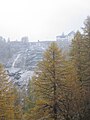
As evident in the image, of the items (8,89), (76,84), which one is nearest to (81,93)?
(76,84)

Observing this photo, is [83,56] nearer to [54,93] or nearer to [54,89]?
[54,89]

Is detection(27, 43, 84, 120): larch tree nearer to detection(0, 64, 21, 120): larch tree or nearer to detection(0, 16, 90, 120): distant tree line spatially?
detection(0, 16, 90, 120): distant tree line

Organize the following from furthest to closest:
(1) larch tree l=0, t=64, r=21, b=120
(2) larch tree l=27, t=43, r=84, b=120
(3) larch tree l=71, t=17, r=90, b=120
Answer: (3) larch tree l=71, t=17, r=90, b=120 < (1) larch tree l=0, t=64, r=21, b=120 < (2) larch tree l=27, t=43, r=84, b=120

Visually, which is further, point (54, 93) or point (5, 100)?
point (5, 100)

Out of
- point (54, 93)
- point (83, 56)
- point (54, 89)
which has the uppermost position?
point (83, 56)

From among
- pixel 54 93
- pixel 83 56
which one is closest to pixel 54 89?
pixel 54 93

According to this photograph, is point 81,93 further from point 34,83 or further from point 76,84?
point 34,83

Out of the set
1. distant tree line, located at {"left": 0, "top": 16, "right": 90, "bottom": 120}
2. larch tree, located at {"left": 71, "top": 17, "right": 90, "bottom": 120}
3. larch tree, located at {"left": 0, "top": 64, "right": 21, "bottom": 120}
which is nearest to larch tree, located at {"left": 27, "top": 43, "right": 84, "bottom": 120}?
distant tree line, located at {"left": 0, "top": 16, "right": 90, "bottom": 120}

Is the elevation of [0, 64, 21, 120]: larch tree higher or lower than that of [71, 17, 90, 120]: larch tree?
lower

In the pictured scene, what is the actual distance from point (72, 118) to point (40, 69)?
20.3ft

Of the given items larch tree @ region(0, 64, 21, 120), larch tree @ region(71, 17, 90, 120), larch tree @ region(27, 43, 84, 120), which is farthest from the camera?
larch tree @ region(71, 17, 90, 120)

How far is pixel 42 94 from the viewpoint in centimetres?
3177

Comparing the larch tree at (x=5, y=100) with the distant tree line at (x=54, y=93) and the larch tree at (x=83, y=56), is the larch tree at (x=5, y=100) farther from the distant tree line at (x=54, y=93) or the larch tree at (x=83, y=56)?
the larch tree at (x=83, y=56)

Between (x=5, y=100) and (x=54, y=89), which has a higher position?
(x=54, y=89)
